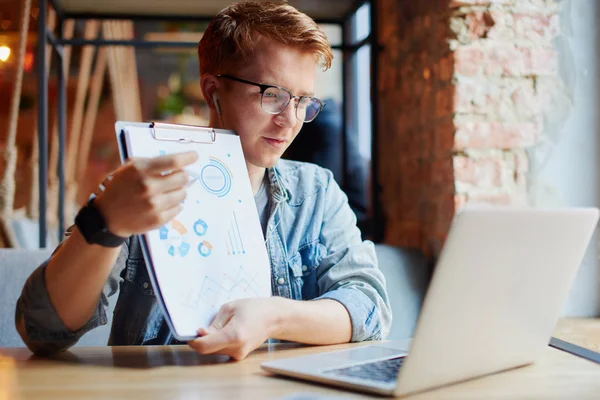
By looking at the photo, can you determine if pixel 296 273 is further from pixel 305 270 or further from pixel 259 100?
pixel 259 100

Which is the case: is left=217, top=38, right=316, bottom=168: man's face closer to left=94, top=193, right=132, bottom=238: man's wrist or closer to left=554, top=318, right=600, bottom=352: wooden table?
left=94, top=193, right=132, bottom=238: man's wrist

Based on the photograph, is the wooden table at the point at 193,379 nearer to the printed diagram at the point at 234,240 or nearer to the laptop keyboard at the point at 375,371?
the laptop keyboard at the point at 375,371

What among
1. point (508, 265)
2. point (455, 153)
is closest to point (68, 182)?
point (455, 153)

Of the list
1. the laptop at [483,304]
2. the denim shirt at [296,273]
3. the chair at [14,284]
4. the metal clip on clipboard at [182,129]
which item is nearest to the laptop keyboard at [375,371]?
the laptop at [483,304]

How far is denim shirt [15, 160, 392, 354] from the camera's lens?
3.15 feet

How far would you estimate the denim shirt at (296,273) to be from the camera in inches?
37.8

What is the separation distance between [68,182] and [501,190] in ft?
6.74

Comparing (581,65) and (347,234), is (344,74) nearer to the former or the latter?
(581,65)

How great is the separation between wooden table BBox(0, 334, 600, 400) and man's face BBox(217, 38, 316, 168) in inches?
15.3

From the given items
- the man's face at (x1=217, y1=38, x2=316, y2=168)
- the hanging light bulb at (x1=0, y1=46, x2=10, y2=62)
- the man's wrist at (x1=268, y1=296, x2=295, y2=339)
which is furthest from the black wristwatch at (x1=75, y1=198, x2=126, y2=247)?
the hanging light bulb at (x1=0, y1=46, x2=10, y2=62)

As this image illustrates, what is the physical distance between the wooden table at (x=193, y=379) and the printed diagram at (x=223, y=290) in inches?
3.0

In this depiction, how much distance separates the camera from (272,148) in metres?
1.18

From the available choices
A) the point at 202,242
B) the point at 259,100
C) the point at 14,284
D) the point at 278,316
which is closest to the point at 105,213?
the point at 202,242

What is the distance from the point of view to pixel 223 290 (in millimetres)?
921
